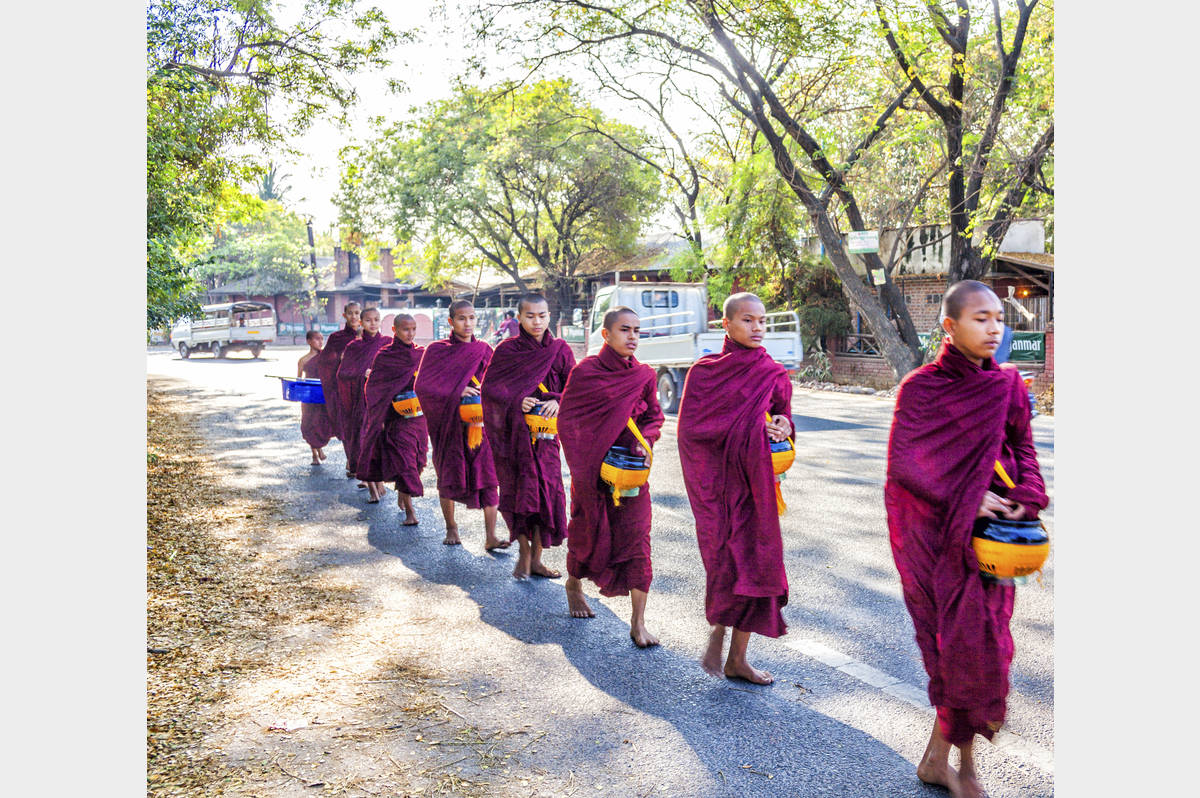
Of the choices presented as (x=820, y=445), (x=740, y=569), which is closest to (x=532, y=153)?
(x=820, y=445)

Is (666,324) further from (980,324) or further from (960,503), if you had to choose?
(960,503)

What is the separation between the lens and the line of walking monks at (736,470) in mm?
3195

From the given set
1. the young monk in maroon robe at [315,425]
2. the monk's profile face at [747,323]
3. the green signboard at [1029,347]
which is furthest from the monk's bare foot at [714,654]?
the green signboard at [1029,347]

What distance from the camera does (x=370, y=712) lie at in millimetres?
4125

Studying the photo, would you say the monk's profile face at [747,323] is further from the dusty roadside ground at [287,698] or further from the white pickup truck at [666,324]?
the white pickup truck at [666,324]

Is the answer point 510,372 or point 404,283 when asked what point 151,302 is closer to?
point 510,372

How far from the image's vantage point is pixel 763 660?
4.73 metres

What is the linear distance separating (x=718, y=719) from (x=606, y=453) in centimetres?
158

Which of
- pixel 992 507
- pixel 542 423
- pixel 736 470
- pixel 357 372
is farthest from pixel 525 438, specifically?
pixel 357 372

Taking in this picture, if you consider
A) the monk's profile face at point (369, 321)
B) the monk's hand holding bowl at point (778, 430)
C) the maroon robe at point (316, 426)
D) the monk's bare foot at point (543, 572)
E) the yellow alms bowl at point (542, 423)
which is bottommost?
the monk's bare foot at point (543, 572)

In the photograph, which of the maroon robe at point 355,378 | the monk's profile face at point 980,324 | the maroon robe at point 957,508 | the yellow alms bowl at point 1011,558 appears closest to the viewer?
the yellow alms bowl at point 1011,558

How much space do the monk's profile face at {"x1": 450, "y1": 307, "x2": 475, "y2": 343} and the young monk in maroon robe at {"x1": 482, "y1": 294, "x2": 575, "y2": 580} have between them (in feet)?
2.55

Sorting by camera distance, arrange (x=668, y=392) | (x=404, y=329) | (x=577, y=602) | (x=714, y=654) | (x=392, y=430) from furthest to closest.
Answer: (x=668, y=392) < (x=404, y=329) < (x=392, y=430) < (x=577, y=602) < (x=714, y=654)

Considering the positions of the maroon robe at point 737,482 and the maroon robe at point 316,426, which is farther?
the maroon robe at point 316,426
